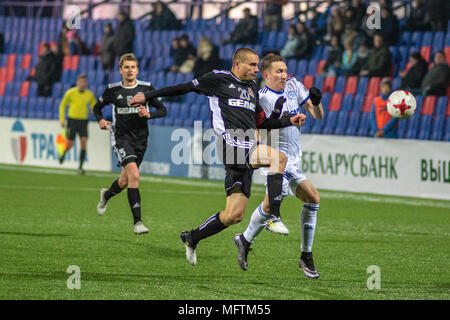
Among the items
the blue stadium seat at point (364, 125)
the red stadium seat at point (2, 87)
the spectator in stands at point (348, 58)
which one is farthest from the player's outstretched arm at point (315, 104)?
the red stadium seat at point (2, 87)

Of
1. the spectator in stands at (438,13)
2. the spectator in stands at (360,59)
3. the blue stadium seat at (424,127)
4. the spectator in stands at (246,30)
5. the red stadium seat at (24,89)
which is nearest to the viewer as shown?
the blue stadium seat at (424,127)

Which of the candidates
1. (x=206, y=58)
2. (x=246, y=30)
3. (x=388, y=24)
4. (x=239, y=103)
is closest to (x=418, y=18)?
(x=388, y=24)

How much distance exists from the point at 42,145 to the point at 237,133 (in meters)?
14.3

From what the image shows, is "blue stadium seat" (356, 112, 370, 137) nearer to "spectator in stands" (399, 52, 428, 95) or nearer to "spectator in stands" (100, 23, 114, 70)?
"spectator in stands" (399, 52, 428, 95)

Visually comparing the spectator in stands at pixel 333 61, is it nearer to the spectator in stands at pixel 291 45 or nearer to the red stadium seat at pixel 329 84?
the red stadium seat at pixel 329 84

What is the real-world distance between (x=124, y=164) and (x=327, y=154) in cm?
659

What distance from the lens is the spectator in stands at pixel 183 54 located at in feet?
69.7

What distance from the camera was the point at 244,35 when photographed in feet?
68.7

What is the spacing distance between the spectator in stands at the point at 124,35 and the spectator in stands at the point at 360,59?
243 inches

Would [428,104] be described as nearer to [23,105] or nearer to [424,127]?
[424,127]

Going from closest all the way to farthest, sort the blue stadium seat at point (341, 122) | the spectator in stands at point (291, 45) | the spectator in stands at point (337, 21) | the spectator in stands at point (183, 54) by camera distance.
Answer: the blue stadium seat at point (341, 122)
the spectator in stands at point (337, 21)
the spectator in stands at point (291, 45)
the spectator in stands at point (183, 54)

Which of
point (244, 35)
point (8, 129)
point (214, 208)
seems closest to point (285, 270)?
point (214, 208)

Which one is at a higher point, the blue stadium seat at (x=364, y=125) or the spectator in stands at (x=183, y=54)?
the spectator in stands at (x=183, y=54)

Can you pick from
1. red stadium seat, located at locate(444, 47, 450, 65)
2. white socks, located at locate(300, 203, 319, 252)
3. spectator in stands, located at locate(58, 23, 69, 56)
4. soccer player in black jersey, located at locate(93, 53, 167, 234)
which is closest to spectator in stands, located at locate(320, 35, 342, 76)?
red stadium seat, located at locate(444, 47, 450, 65)
